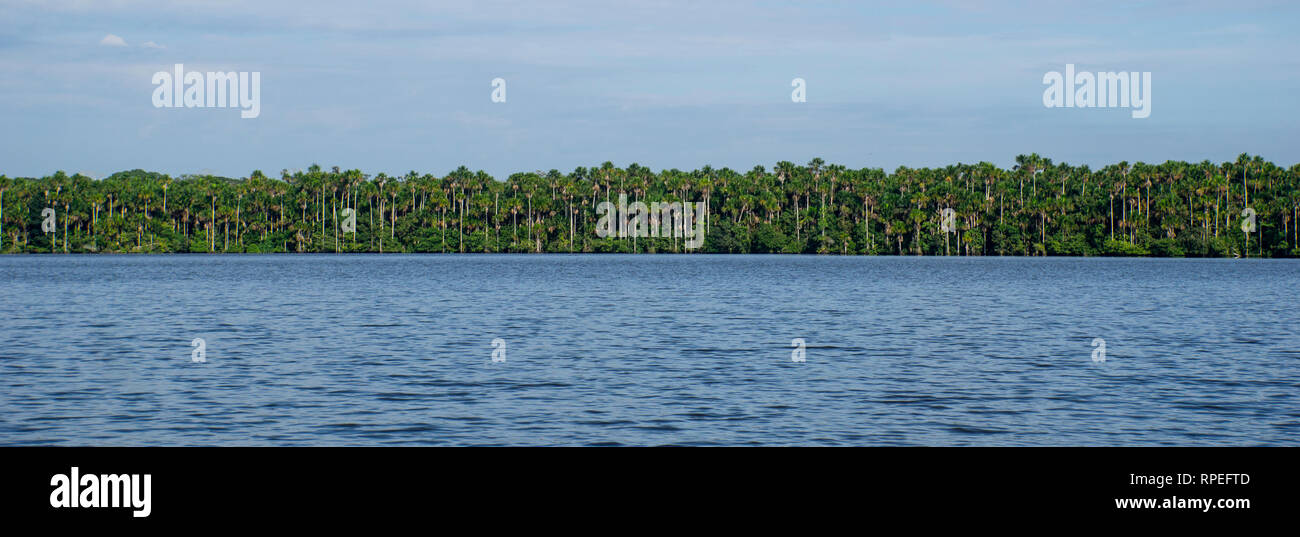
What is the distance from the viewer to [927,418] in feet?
72.2

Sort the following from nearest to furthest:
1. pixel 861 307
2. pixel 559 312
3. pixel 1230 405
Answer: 1. pixel 1230 405
2. pixel 559 312
3. pixel 861 307

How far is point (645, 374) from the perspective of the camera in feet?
96.4

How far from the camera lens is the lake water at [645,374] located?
2067 centimetres

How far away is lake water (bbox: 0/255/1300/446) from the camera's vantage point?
20.7 meters

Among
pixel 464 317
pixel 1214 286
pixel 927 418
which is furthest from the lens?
pixel 1214 286

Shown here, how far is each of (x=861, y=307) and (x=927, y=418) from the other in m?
38.7

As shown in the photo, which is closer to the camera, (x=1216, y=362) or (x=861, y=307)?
(x=1216, y=362)
